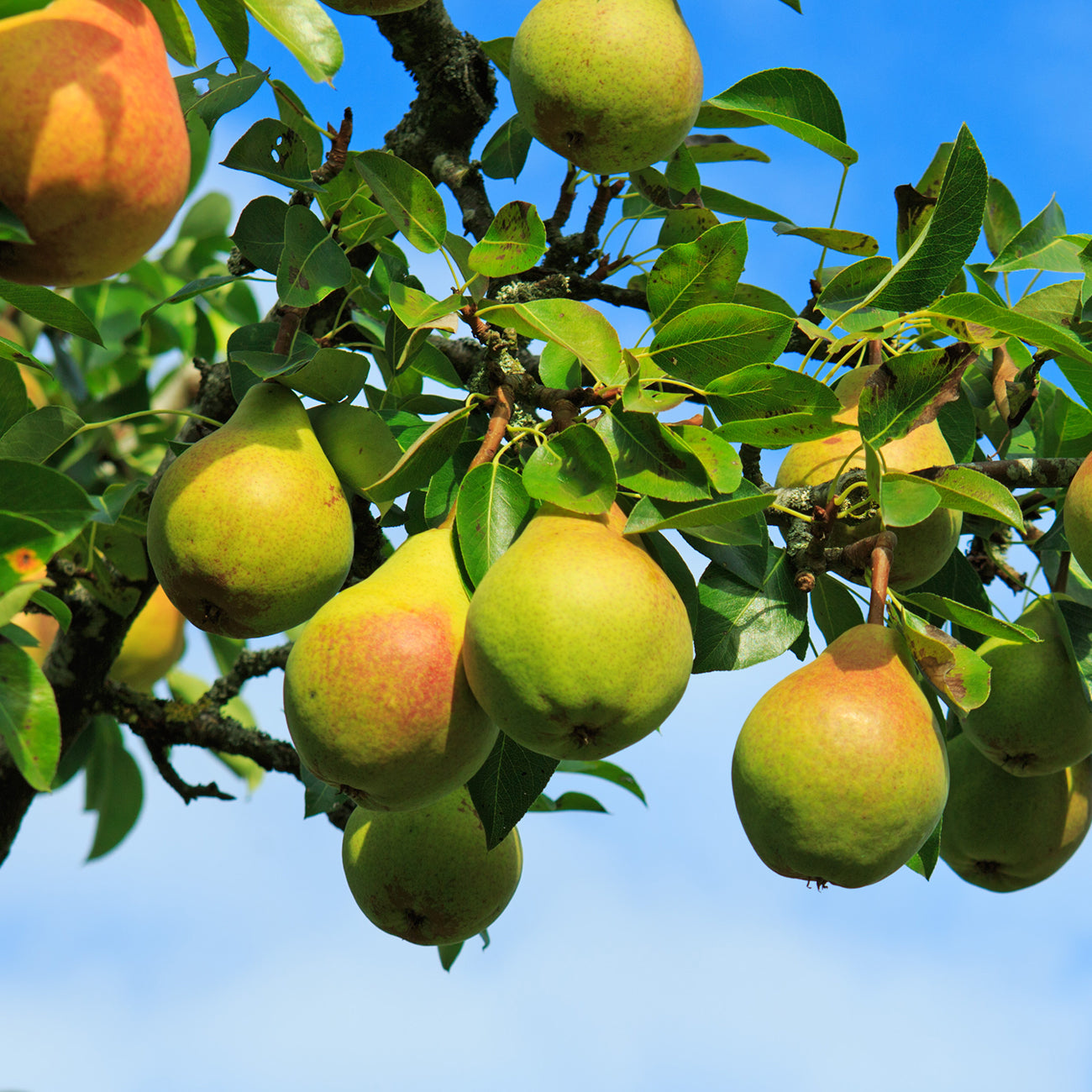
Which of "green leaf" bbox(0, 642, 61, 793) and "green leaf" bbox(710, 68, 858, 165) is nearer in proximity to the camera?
"green leaf" bbox(0, 642, 61, 793)

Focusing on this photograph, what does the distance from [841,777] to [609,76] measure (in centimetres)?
115

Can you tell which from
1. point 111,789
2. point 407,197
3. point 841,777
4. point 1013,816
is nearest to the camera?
→ point 841,777

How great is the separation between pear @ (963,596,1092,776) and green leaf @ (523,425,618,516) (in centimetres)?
102

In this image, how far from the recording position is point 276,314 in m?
2.21

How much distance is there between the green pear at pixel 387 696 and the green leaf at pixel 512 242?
51 centimetres

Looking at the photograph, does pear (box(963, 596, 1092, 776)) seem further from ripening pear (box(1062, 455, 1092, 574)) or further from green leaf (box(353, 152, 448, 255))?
green leaf (box(353, 152, 448, 255))

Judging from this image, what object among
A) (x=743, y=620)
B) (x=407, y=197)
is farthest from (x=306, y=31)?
(x=743, y=620)

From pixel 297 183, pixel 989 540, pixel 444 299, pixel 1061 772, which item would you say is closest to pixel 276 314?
pixel 297 183

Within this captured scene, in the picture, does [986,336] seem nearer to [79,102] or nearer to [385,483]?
[385,483]

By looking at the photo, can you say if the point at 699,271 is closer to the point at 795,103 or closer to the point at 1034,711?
the point at 795,103

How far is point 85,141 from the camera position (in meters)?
1.23

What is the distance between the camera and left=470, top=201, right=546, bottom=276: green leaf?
5.60 feet

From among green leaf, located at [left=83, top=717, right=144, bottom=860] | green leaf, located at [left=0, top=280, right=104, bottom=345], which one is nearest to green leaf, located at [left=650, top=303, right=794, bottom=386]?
green leaf, located at [left=0, top=280, right=104, bottom=345]

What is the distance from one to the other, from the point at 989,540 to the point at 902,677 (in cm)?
119
